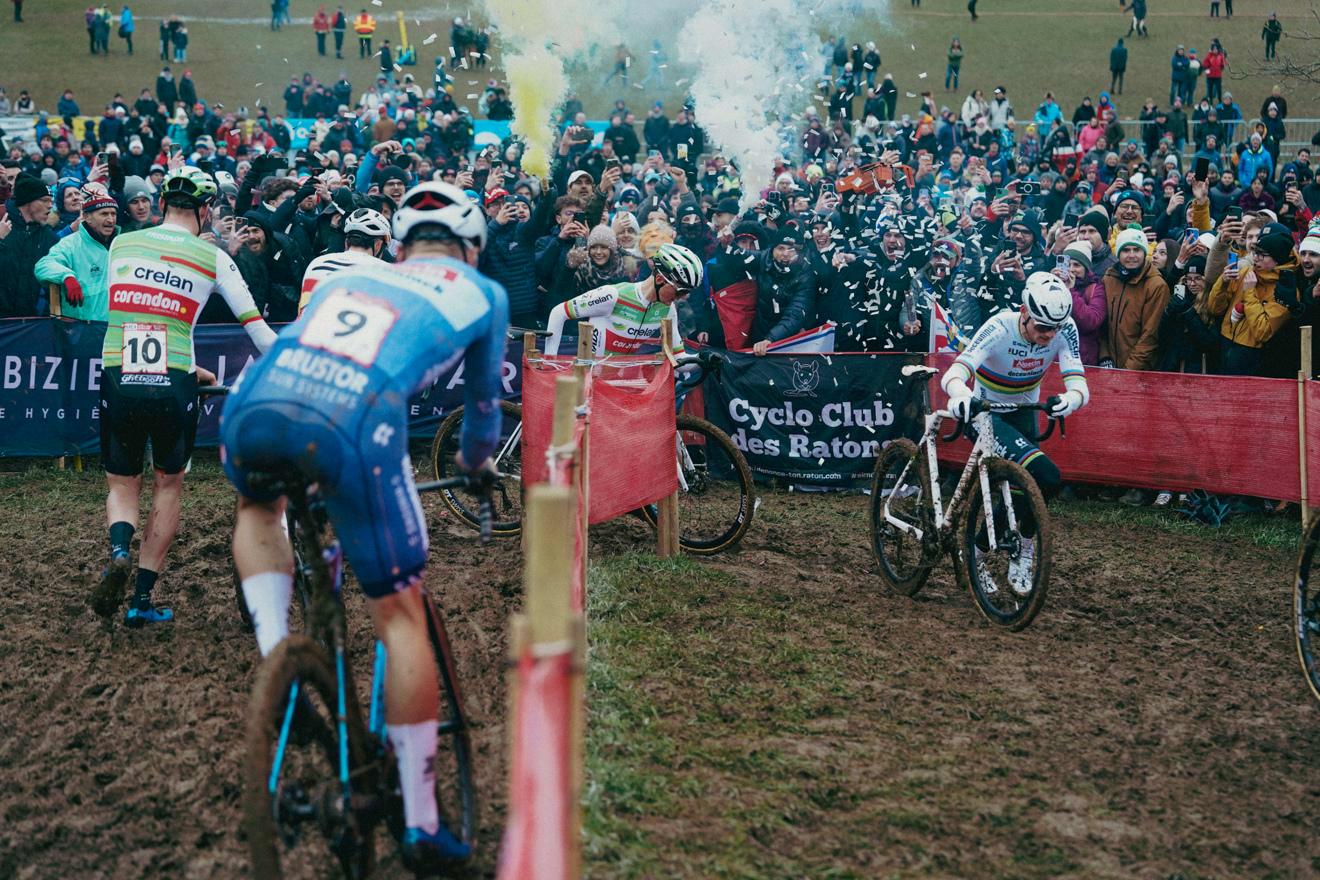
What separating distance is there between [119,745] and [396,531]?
2.37 meters

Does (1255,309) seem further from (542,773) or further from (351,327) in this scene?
(542,773)

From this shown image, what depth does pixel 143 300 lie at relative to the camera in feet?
22.4

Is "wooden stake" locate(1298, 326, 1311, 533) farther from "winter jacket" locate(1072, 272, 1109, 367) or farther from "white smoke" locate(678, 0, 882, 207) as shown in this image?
"white smoke" locate(678, 0, 882, 207)

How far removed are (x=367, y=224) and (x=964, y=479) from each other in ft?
13.0

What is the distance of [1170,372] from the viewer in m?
11.2

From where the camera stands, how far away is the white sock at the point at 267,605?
4.26 metres

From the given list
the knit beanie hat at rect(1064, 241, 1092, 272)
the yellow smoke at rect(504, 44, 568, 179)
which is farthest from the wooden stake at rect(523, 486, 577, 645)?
the yellow smoke at rect(504, 44, 568, 179)

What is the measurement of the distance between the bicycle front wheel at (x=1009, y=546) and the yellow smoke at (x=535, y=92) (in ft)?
60.0

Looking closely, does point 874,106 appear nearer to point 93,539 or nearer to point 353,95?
point 353,95

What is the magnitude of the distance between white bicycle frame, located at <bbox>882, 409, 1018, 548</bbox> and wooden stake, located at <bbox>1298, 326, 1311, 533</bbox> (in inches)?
138

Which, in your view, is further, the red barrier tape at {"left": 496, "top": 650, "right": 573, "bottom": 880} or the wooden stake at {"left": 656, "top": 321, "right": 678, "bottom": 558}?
the wooden stake at {"left": 656, "top": 321, "right": 678, "bottom": 558}

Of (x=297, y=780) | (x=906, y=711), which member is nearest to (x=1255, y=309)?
(x=906, y=711)

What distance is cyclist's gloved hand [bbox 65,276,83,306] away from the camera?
11086 mm

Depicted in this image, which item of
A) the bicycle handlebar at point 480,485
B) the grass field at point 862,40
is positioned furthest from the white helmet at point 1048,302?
the grass field at point 862,40
